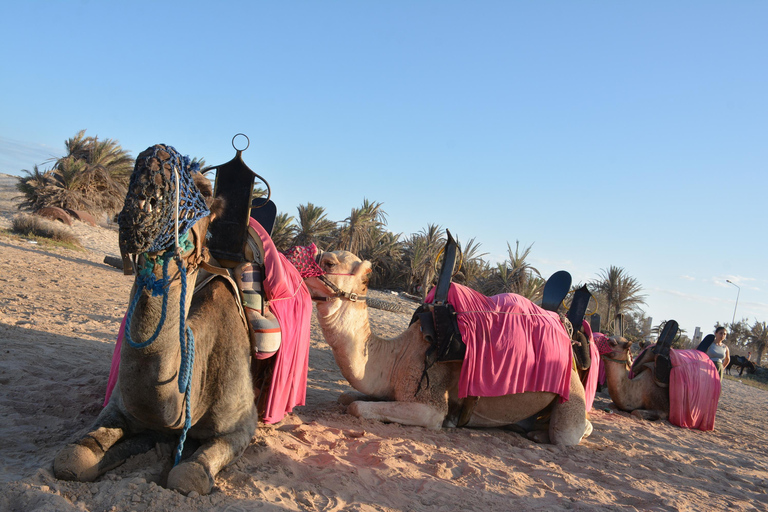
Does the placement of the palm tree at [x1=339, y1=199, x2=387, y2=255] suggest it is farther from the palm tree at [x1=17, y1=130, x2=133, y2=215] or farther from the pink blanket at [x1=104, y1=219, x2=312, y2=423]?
the pink blanket at [x1=104, y1=219, x2=312, y2=423]

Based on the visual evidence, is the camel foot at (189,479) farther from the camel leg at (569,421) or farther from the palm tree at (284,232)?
the palm tree at (284,232)

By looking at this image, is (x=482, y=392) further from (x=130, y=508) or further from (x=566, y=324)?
(x=130, y=508)

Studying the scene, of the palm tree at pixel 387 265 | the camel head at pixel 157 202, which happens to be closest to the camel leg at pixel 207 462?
the camel head at pixel 157 202

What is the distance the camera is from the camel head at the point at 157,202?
2.06m

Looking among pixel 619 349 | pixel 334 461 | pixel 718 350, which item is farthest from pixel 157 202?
pixel 718 350

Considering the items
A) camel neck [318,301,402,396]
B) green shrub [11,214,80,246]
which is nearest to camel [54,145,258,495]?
camel neck [318,301,402,396]

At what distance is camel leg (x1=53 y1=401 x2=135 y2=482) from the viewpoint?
2.70 meters

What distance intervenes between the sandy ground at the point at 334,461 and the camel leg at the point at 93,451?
0.24 ft

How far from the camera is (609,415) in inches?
320

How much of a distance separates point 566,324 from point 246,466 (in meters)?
3.96

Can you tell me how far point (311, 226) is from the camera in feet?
65.1

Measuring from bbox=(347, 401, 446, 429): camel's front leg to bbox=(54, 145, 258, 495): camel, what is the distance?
1591 mm

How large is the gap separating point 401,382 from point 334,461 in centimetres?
151

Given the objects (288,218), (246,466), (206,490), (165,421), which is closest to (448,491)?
(246,466)
